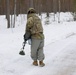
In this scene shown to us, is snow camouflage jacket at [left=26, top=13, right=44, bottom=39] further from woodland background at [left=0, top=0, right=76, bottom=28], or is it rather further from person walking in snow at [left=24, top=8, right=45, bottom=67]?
woodland background at [left=0, top=0, right=76, bottom=28]

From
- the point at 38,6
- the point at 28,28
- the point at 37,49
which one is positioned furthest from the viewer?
the point at 38,6

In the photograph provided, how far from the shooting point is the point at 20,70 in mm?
8891

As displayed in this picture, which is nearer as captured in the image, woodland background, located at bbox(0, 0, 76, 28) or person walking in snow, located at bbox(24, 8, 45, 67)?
person walking in snow, located at bbox(24, 8, 45, 67)

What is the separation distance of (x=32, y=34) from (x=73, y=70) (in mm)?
1732

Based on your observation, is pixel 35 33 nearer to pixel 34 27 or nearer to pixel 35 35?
pixel 35 35

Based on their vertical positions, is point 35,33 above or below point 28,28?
below

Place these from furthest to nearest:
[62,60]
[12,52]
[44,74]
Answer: [12,52] → [62,60] → [44,74]

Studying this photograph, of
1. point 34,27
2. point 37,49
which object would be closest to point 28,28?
point 34,27

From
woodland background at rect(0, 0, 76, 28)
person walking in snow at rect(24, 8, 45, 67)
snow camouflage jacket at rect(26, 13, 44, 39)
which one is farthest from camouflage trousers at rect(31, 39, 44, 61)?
woodland background at rect(0, 0, 76, 28)

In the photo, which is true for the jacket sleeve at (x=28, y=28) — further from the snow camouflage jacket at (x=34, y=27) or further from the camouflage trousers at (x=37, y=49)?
the camouflage trousers at (x=37, y=49)

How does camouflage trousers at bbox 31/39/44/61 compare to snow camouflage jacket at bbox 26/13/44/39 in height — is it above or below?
below

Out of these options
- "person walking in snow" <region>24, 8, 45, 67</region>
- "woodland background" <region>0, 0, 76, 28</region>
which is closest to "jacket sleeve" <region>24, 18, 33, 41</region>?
"person walking in snow" <region>24, 8, 45, 67</region>

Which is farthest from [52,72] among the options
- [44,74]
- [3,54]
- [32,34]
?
[3,54]

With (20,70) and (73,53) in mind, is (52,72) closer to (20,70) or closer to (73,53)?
(20,70)
